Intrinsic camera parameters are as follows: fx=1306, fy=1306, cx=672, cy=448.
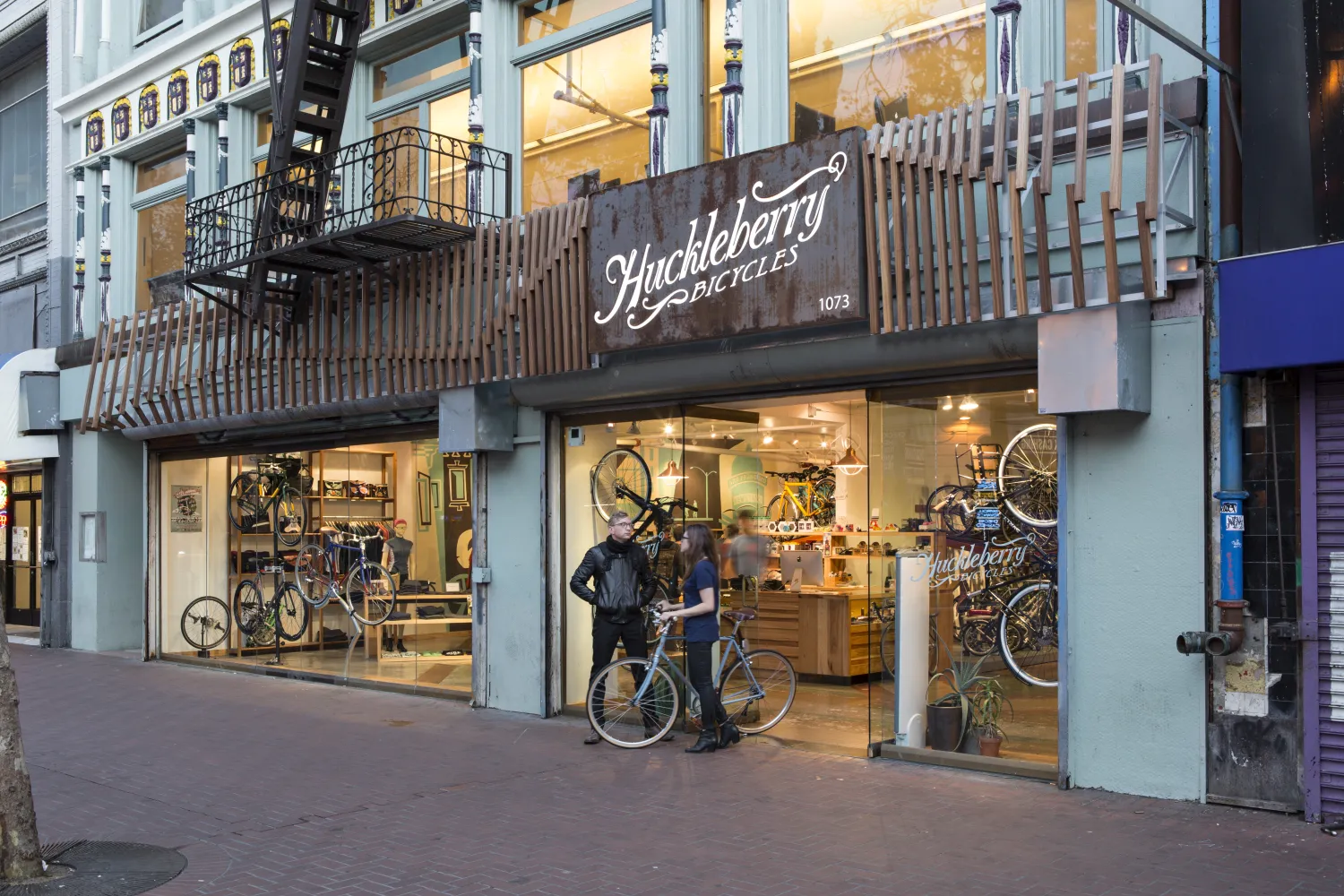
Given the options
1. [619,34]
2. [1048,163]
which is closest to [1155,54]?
[1048,163]

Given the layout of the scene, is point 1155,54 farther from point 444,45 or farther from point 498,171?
point 444,45

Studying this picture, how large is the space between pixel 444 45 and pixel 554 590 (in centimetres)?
640

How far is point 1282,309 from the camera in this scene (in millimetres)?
7785

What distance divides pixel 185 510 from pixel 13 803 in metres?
11.9

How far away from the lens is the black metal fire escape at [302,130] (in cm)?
1349

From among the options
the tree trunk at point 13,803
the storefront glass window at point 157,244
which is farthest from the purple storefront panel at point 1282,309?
the storefront glass window at point 157,244

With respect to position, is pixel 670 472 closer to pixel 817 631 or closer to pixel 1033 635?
Answer: pixel 817 631

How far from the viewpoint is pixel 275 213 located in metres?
13.6

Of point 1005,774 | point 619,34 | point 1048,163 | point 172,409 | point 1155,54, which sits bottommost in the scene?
point 1005,774

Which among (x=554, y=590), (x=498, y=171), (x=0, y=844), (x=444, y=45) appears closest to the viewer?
(x=0, y=844)

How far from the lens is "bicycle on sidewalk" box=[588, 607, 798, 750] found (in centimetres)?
1073

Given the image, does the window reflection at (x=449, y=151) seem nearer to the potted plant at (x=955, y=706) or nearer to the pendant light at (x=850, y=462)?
the pendant light at (x=850, y=462)

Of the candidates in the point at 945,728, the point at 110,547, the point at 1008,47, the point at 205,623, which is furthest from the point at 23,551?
the point at 1008,47

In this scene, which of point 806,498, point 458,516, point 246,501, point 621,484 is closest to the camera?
point 621,484
